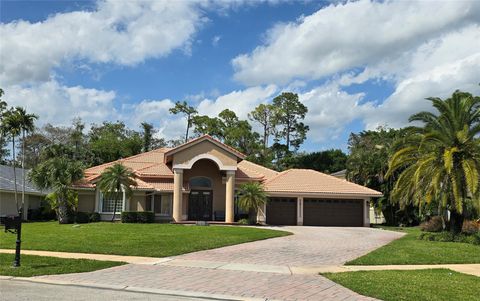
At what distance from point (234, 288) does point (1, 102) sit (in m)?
49.1

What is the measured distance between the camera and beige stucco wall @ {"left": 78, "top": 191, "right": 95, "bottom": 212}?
1350 inches

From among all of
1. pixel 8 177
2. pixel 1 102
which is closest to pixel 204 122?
pixel 1 102

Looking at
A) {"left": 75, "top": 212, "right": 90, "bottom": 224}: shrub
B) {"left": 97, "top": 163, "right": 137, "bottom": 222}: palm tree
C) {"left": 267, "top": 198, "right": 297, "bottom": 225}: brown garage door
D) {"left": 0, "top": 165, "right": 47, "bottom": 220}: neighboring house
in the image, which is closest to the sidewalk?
{"left": 97, "top": 163, "right": 137, "bottom": 222}: palm tree

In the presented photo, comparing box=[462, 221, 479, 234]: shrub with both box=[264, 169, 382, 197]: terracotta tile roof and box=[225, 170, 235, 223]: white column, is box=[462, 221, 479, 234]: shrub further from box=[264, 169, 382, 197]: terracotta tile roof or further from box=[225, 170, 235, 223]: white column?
box=[225, 170, 235, 223]: white column

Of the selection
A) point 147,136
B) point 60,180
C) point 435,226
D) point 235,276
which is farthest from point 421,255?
point 147,136

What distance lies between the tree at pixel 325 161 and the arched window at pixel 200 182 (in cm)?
3556

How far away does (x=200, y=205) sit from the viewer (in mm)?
37188

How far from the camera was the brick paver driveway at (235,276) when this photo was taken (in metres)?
10.2

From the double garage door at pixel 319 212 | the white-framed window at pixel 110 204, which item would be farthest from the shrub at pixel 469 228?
the white-framed window at pixel 110 204

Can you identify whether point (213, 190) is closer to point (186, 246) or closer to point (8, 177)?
point (8, 177)

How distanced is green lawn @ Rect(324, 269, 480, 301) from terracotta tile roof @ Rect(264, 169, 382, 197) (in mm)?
22457

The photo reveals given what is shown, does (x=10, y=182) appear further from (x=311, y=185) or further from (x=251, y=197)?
(x=311, y=185)

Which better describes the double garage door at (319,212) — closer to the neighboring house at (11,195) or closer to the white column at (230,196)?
the white column at (230,196)

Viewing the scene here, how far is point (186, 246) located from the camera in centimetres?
1806
